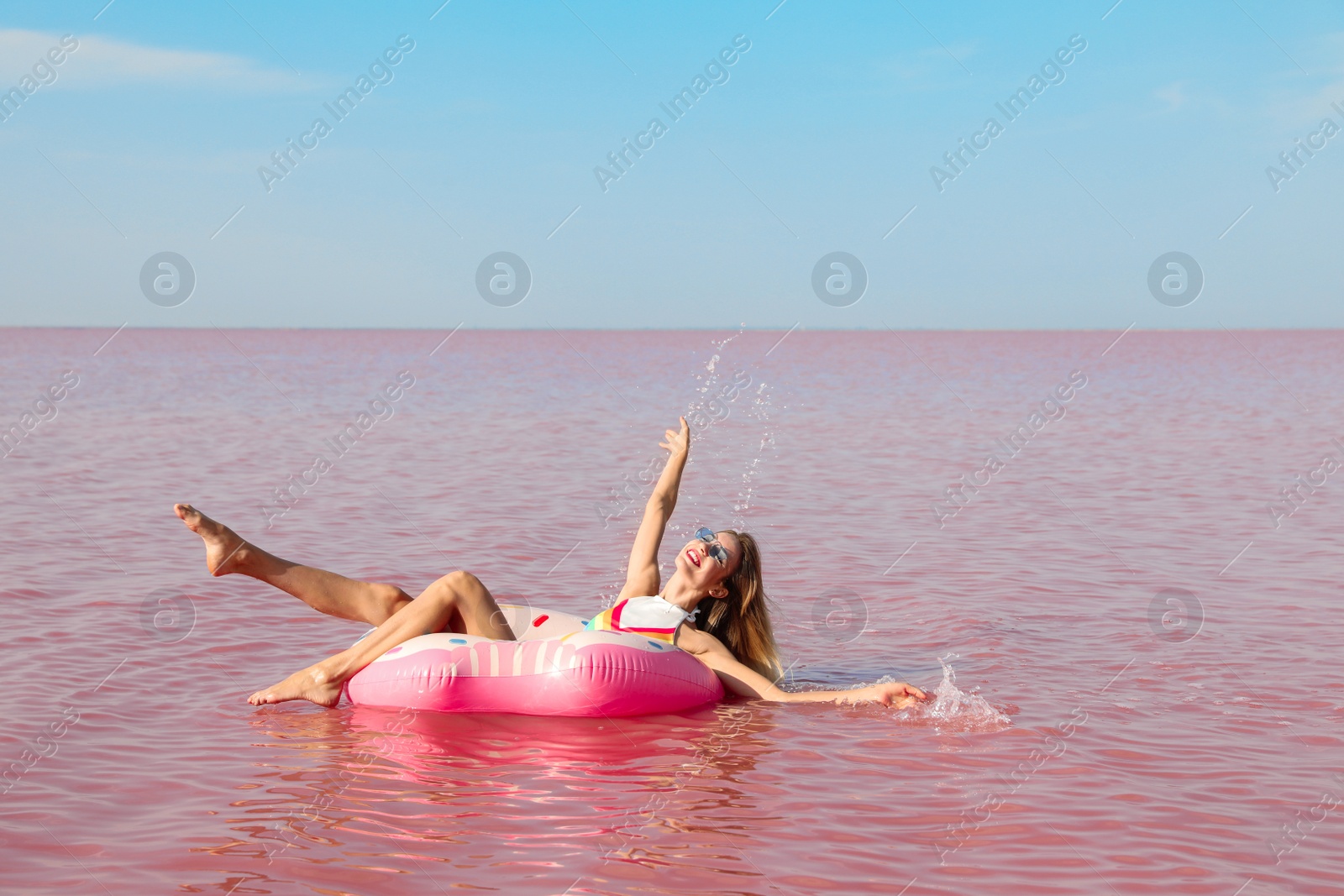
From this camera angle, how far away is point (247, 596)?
769 centimetres

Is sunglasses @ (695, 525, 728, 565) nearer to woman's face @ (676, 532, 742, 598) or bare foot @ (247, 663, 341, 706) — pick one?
woman's face @ (676, 532, 742, 598)

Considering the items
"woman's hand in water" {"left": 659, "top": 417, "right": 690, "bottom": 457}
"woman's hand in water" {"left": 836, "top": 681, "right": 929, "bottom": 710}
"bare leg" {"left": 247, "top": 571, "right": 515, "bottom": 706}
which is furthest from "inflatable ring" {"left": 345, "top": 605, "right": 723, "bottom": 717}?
"woman's hand in water" {"left": 659, "top": 417, "right": 690, "bottom": 457}

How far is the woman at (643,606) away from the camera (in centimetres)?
538

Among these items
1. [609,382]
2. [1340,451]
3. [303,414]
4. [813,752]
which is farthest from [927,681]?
[609,382]

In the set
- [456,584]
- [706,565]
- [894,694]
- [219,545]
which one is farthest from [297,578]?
[894,694]

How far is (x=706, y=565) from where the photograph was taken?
5.78 meters

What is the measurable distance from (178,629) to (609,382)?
80.2ft

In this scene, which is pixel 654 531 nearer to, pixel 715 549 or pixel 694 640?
pixel 715 549

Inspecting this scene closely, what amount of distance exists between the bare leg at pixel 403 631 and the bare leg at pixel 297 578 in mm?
108

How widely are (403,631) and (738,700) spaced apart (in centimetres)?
163

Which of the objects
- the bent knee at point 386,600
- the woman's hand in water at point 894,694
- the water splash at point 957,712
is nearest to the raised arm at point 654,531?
the bent knee at point 386,600

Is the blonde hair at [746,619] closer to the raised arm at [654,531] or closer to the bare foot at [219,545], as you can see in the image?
the raised arm at [654,531]

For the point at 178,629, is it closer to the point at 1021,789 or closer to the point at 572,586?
the point at 572,586

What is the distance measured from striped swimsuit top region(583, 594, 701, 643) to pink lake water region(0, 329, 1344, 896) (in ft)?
1.31
